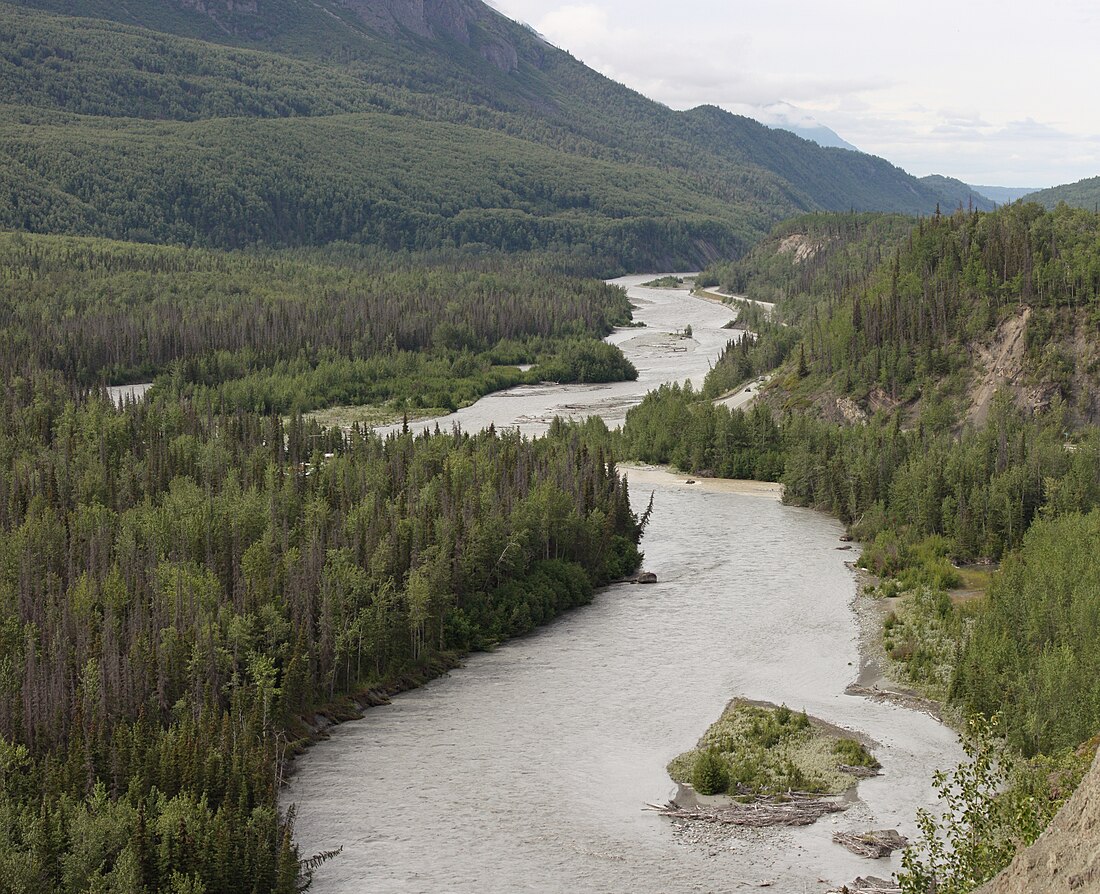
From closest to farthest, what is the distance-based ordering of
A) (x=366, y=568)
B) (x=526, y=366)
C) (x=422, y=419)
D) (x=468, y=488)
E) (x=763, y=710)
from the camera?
(x=763, y=710)
(x=366, y=568)
(x=468, y=488)
(x=422, y=419)
(x=526, y=366)

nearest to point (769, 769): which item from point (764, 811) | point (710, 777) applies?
point (710, 777)

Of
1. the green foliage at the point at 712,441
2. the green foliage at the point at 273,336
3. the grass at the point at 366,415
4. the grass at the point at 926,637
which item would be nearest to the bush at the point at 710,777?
the grass at the point at 926,637

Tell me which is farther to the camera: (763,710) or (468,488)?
(468,488)

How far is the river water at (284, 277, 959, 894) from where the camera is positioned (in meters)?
42.2

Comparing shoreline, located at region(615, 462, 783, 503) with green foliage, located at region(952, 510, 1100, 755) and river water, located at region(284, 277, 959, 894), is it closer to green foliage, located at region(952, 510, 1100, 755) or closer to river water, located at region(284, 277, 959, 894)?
river water, located at region(284, 277, 959, 894)

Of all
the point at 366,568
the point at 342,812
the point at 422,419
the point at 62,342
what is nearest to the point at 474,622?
the point at 366,568

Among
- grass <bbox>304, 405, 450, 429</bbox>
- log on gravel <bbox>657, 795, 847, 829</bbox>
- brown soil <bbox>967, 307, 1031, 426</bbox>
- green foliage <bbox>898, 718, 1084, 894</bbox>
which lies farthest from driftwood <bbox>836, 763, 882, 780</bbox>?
grass <bbox>304, 405, 450, 429</bbox>

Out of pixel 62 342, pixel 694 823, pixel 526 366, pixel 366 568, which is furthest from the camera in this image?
pixel 526 366

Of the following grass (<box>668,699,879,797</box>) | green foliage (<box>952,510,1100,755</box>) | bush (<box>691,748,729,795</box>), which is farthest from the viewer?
green foliage (<box>952,510,1100,755</box>)

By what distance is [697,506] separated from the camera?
320 ft

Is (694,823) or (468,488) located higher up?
(468,488)

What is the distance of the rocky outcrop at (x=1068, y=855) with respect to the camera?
25109mm

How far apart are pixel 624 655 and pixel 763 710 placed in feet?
32.0

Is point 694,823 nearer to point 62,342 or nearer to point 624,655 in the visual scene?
point 624,655
